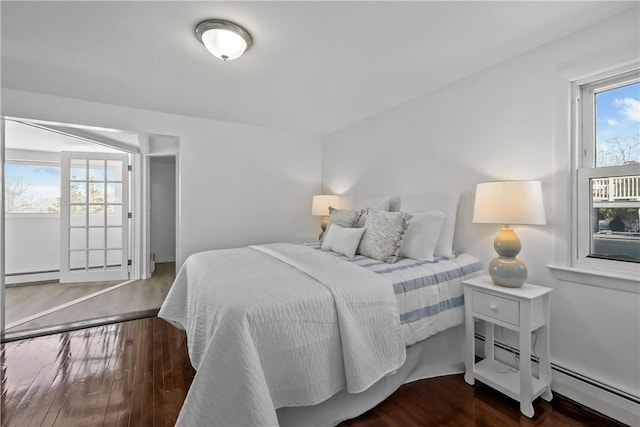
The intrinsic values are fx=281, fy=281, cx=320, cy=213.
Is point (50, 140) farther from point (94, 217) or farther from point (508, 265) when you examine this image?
point (508, 265)

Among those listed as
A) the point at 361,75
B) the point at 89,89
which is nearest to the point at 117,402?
the point at 89,89

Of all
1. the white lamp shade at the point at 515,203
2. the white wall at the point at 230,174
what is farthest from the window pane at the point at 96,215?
the white lamp shade at the point at 515,203

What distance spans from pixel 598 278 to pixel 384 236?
4.19 ft

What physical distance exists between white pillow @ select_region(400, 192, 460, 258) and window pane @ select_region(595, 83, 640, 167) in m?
0.90

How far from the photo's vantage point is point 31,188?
4305mm

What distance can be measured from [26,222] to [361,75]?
522cm

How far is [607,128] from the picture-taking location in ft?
5.74

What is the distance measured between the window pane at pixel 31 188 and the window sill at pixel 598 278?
625 centimetres

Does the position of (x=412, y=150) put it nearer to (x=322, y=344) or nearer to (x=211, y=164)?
(x=322, y=344)

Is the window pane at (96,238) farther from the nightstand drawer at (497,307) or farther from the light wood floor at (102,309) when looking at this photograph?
the nightstand drawer at (497,307)

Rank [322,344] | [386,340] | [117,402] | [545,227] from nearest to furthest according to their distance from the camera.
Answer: [322,344], [386,340], [117,402], [545,227]

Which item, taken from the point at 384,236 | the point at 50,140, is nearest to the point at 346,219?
the point at 384,236

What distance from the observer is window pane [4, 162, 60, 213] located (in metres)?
4.20

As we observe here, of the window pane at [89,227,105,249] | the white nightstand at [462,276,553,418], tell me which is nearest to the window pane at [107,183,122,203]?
the window pane at [89,227,105,249]
